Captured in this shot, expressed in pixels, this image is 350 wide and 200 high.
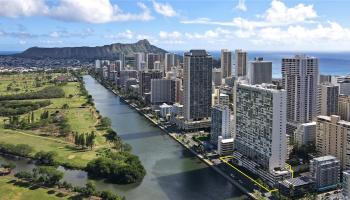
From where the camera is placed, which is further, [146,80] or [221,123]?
[146,80]

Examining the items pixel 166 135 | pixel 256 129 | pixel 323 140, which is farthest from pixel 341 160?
pixel 166 135

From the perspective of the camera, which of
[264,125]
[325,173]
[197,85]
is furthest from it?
[197,85]

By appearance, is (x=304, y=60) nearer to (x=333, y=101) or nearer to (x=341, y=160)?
(x=333, y=101)

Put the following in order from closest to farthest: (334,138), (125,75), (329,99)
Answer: (334,138), (329,99), (125,75)

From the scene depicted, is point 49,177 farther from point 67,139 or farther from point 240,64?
point 240,64

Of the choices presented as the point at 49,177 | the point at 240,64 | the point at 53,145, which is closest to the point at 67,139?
the point at 53,145

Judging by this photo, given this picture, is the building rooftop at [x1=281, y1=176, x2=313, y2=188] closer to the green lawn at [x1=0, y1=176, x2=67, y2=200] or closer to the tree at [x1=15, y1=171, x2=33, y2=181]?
the green lawn at [x1=0, y1=176, x2=67, y2=200]

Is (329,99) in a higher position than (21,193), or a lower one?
higher
